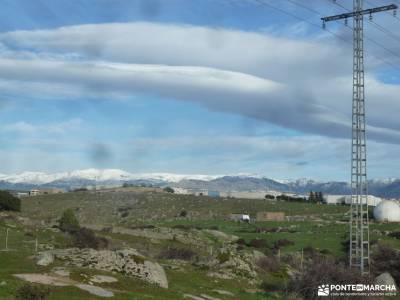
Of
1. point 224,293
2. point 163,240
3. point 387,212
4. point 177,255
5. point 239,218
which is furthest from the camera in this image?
point 239,218

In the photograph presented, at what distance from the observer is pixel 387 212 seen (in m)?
136

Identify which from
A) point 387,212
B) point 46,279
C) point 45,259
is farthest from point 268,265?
point 387,212

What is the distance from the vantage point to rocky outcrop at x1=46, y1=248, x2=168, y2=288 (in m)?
34.0

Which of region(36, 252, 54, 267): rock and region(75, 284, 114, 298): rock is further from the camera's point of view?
region(36, 252, 54, 267): rock

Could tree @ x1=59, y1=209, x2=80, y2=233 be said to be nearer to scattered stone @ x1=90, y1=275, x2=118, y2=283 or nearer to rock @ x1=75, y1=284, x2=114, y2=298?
scattered stone @ x1=90, y1=275, x2=118, y2=283

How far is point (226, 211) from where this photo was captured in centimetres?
17300

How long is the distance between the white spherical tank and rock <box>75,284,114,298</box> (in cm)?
11805

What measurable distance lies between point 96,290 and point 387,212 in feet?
394

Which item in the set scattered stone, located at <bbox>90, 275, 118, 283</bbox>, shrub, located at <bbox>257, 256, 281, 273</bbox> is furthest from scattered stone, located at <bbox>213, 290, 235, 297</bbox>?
shrub, located at <bbox>257, 256, 281, 273</bbox>

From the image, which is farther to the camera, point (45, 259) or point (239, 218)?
point (239, 218)

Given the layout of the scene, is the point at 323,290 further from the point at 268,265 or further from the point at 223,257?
the point at 268,265

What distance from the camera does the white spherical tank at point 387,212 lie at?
135 m

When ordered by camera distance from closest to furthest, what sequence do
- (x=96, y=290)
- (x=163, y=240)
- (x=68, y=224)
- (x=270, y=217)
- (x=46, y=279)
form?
(x=96, y=290) < (x=46, y=279) < (x=68, y=224) < (x=163, y=240) < (x=270, y=217)

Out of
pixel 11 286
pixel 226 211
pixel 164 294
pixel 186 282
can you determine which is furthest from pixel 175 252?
pixel 226 211
